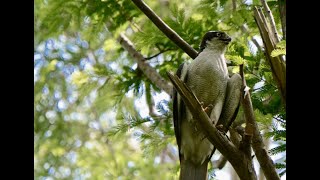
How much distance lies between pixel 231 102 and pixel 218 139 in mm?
1399

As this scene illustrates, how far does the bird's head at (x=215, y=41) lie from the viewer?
6527mm

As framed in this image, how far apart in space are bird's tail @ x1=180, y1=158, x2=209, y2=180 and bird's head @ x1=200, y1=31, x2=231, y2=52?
1.31 m

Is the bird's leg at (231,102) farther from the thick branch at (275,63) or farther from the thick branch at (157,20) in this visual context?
the thick branch at (275,63)

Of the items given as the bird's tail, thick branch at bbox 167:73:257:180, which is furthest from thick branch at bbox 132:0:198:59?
thick branch at bbox 167:73:257:180

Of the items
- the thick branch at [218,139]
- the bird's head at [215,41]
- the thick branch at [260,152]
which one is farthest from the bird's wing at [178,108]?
the thick branch at [260,152]

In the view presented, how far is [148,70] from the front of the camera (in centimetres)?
774

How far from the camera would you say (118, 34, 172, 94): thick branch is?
739 centimetres

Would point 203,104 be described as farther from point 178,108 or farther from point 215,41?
point 215,41

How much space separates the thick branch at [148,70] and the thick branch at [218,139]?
2.50 metres

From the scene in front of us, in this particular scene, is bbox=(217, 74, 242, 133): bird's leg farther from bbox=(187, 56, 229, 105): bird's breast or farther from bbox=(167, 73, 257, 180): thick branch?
bbox=(167, 73, 257, 180): thick branch

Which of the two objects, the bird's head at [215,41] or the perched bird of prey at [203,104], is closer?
the perched bird of prey at [203,104]
